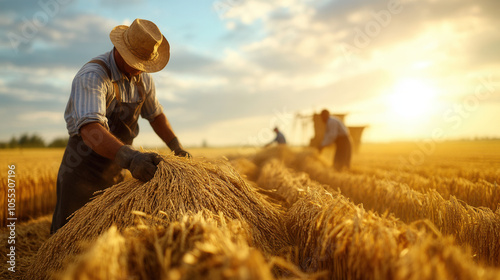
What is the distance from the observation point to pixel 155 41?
2984 millimetres

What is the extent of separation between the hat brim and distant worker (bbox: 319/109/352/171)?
6.29m

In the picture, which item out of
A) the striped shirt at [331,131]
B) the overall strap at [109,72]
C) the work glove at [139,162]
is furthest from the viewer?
the striped shirt at [331,131]

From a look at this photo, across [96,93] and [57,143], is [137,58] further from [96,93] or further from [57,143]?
[57,143]

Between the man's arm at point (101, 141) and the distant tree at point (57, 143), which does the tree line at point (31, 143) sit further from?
the man's arm at point (101, 141)

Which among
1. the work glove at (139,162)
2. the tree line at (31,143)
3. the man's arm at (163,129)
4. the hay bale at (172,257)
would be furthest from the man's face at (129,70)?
the tree line at (31,143)

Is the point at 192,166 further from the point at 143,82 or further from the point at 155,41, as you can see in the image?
the point at 143,82

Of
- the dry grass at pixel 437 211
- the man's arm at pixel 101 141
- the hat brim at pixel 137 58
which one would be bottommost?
the dry grass at pixel 437 211

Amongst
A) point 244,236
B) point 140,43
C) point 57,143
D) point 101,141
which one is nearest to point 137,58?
point 140,43

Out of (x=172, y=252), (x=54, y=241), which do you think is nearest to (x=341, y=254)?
(x=172, y=252)

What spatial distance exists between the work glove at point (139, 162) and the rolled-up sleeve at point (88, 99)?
1.53ft

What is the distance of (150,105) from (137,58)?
2.94 feet

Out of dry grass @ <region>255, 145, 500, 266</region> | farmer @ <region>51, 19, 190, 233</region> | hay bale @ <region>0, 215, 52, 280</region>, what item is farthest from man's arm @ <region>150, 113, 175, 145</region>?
dry grass @ <region>255, 145, 500, 266</region>

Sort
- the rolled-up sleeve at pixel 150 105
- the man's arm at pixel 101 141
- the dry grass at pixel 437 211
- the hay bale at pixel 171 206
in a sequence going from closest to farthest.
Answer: the hay bale at pixel 171 206, the man's arm at pixel 101 141, the dry grass at pixel 437 211, the rolled-up sleeve at pixel 150 105

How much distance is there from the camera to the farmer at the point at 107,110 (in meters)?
2.53
